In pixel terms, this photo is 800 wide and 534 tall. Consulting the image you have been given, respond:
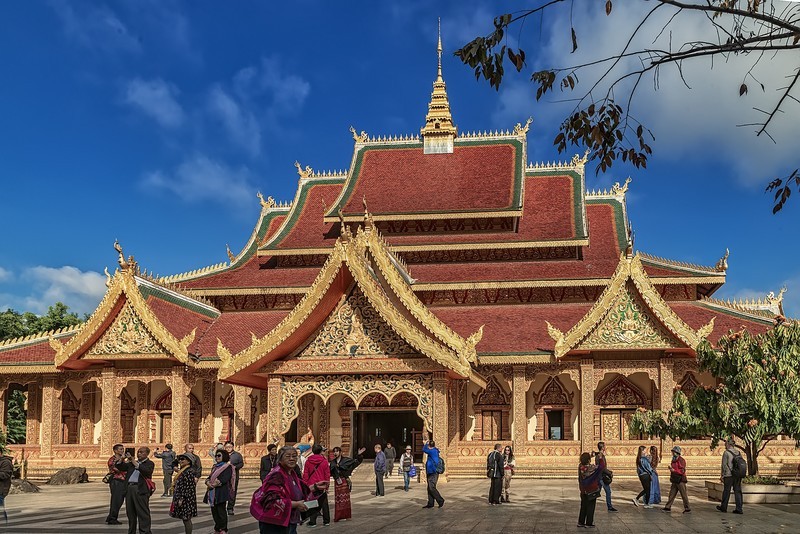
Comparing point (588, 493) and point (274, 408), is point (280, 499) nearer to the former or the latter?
point (588, 493)

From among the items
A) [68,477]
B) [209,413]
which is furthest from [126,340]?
[68,477]

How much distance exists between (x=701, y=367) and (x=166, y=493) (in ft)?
39.1

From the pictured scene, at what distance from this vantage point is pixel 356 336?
2306 cm

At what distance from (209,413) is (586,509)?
55.9 feet

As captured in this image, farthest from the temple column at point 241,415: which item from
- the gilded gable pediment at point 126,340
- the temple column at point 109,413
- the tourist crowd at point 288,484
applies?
the tourist crowd at point 288,484

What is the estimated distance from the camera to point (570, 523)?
573 inches

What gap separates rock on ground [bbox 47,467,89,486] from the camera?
2583 centimetres

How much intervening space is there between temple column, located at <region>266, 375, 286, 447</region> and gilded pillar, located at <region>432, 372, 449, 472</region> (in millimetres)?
3761

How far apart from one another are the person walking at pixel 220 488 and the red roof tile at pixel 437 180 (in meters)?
21.0

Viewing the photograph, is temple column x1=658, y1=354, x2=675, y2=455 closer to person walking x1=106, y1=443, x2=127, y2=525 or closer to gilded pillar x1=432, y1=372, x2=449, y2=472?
gilded pillar x1=432, y1=372, x2=449, y2=472

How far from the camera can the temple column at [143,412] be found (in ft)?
95.2

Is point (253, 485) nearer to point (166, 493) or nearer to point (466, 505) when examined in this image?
point (166, 493)

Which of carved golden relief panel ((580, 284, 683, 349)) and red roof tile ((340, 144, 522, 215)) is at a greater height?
red roof tile ((340, 144, 522, 215))

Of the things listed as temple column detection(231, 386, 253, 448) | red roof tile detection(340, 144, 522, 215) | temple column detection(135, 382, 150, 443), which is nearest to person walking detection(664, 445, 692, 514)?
temple column detection(231, 386, 253, 448)
